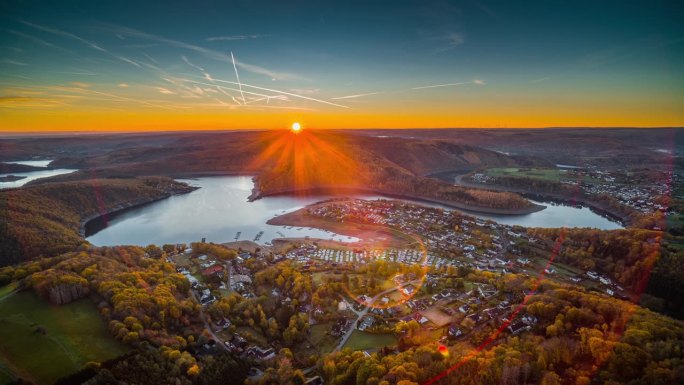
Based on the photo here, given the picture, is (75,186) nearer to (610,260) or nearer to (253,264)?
(253,264)

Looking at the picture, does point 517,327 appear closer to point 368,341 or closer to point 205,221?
point 368,341

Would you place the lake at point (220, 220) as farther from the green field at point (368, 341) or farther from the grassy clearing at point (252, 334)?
the green field at point (368, 341)

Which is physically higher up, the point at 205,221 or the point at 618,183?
the point at 618,183

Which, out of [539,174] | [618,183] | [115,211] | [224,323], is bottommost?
[115,211]

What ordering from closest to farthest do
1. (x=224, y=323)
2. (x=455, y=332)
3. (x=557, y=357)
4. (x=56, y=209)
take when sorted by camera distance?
(x=557, y=357) → (x=455, y=332) → (x=224, y=323) → (x=56, y=209)

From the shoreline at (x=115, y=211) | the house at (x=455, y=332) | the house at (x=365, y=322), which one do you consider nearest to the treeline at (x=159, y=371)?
the house at (x=365, y=322)

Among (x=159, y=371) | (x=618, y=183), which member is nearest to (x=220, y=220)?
(x=159, y=371)

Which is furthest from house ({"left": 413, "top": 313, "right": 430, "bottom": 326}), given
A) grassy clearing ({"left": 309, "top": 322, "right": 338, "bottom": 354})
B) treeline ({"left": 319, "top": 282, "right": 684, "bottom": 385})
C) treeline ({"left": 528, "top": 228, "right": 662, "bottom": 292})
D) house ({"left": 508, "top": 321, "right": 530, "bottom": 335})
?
treeline ({"left": 528, "top": 228, "right": 662, "bottom": 292})
